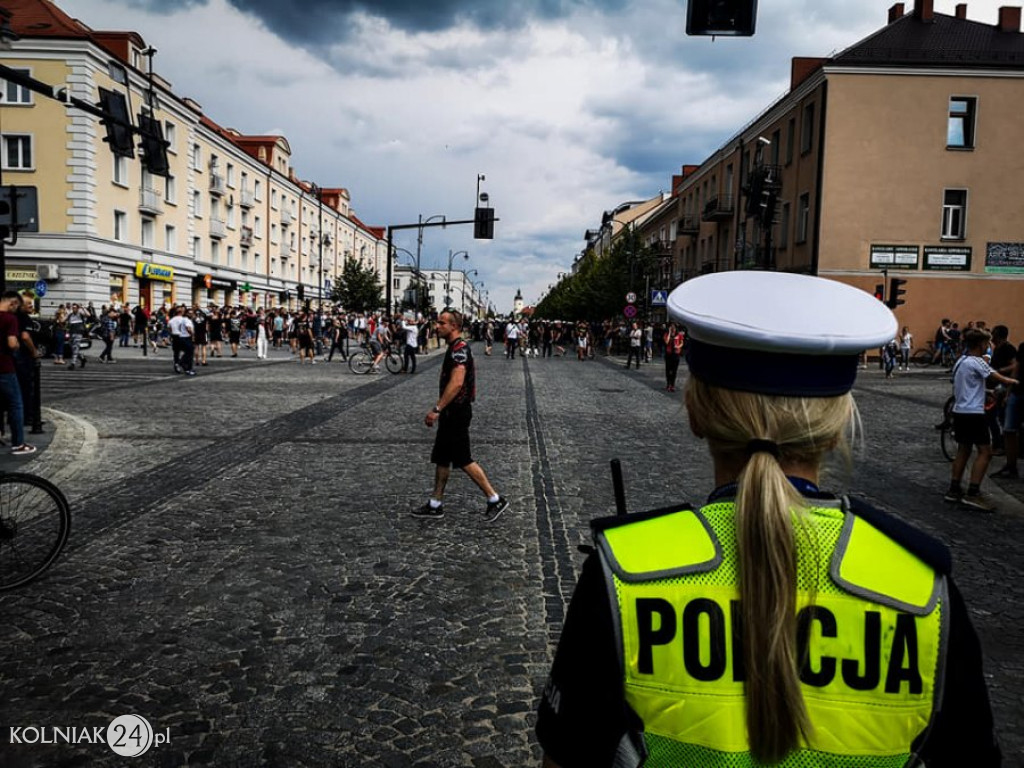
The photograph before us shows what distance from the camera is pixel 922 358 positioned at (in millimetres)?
31094

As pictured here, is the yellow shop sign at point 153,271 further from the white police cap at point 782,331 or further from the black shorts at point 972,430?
the white police cap at point 782,331

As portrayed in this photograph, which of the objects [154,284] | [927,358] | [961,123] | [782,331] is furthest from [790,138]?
[782,331]

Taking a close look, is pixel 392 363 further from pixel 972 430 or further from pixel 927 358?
pixel 927 358

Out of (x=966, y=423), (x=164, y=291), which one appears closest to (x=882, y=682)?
(x=966, y=423)

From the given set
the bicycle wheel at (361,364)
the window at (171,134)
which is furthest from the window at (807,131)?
the window at (171,134)

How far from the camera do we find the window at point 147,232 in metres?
39.0

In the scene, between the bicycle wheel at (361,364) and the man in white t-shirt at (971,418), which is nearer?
the man in white t-shirt at (971,418)

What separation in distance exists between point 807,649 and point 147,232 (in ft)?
141

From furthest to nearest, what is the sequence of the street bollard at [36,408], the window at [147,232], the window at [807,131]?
the window at [147,232]
the window at [807,131]
the street bollard at [36,408]

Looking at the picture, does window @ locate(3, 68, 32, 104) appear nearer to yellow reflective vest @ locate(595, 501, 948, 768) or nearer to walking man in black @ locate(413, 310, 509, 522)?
walking man in black @ locate(413, 310, 509, 522)

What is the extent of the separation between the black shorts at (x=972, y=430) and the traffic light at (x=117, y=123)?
11.4 meters

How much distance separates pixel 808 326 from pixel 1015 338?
35689 mm

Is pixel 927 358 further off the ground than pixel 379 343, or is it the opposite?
pixel 379 343

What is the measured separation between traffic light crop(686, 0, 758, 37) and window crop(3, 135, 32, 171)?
114ft
